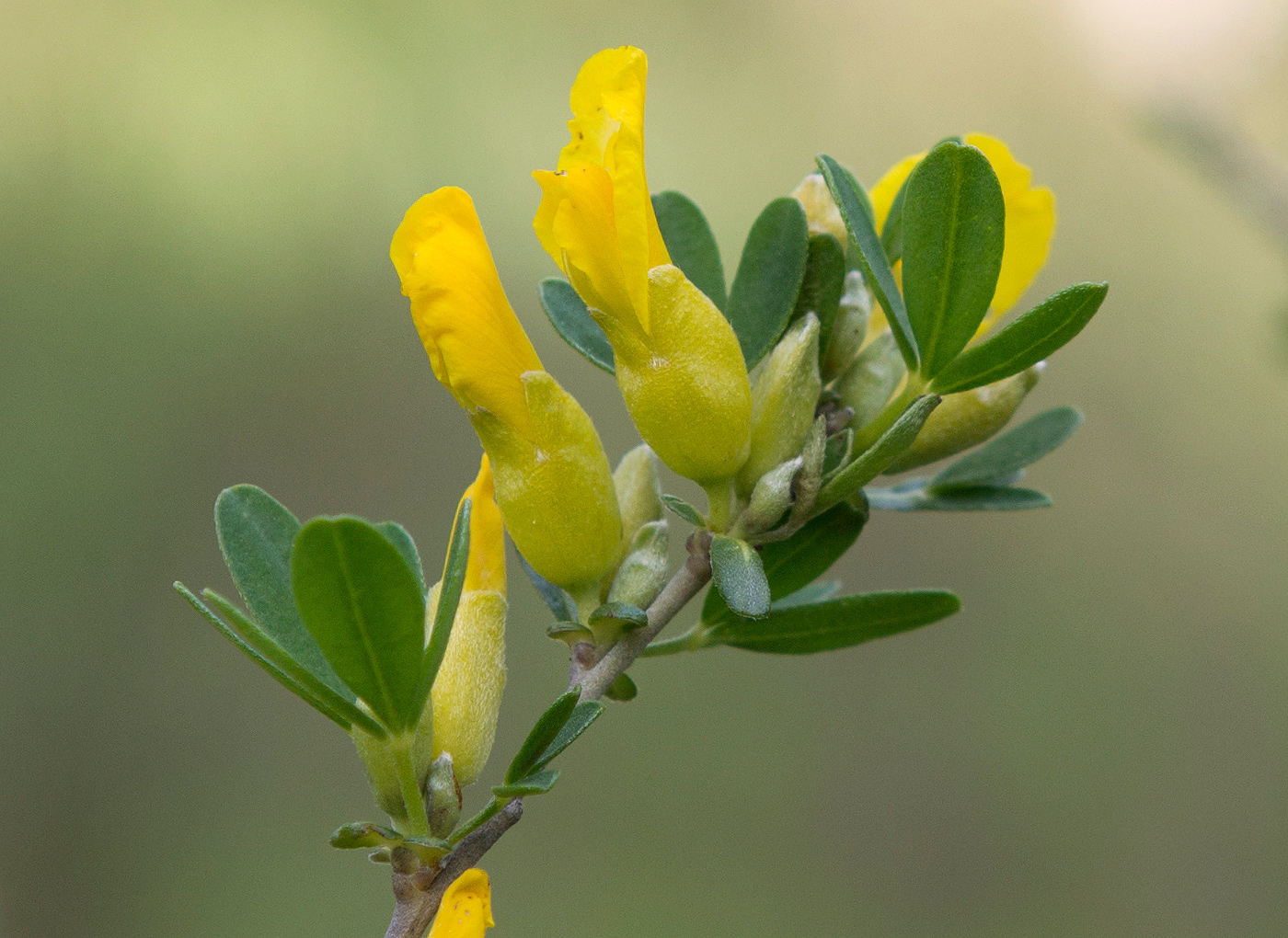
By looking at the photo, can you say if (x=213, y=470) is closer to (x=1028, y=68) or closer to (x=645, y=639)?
(x=645, y=639)

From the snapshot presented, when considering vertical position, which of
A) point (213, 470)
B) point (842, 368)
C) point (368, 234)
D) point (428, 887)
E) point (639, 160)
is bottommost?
point (428, 887)

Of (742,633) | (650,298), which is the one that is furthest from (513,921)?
(650,298)

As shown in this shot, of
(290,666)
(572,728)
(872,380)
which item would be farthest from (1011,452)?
(290,666)

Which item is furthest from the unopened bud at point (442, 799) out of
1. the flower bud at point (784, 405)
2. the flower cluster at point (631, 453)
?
the flower bud at point (784, 405)

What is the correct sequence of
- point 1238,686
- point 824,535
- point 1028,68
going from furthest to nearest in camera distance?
point 1028,68 < point 1238,686 < point 824,535

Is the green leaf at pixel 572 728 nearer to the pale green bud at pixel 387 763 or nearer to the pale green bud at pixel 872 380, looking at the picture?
the pale green bud at pixel 387 763

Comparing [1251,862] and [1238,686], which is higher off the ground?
[1238,686]

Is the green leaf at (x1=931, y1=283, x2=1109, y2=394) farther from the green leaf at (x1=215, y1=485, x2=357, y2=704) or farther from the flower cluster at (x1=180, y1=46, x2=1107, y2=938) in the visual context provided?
the green leaf at (x1=215, y1=485, x2=357, y2=704)
